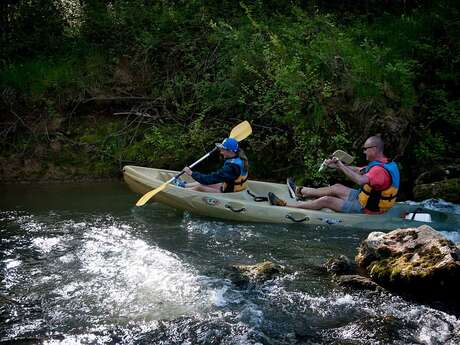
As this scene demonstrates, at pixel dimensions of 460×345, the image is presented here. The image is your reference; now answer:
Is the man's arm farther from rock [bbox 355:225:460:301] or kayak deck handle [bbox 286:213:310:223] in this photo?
rock [bbox 355:225:460:301]

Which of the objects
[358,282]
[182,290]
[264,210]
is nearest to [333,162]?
[264,210]

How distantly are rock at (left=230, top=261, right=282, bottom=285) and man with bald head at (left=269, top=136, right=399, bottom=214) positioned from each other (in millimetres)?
1752

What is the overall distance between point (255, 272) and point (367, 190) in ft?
7.05

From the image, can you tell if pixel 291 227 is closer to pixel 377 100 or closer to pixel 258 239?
pixel 258 239

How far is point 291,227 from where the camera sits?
6148 mm

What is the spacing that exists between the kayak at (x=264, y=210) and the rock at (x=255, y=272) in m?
1.52

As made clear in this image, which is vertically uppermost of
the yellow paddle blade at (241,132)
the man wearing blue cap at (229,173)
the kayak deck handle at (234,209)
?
the yellow paddle blade at (241,132)

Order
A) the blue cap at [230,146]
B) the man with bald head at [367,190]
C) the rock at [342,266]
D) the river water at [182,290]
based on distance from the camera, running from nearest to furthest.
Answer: the river water at [182,290] < the rock at [342,266] < the man with bald head at [367,190] < the blue cap at [230,146]

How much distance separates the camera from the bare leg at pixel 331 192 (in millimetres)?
6395

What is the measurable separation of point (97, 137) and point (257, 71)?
293cm

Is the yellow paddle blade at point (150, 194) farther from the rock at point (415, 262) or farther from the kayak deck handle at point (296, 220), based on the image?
the rock at point (415, 262)

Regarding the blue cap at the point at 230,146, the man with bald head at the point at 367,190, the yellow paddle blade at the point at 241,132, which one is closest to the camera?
the man with bald head at the point at 367,190

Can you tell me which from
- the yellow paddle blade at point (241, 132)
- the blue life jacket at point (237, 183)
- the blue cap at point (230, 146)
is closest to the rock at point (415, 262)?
the blue life jacket at point (237, 183)

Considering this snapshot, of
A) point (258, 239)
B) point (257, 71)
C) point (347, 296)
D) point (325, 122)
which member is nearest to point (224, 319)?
point (347, 296)
